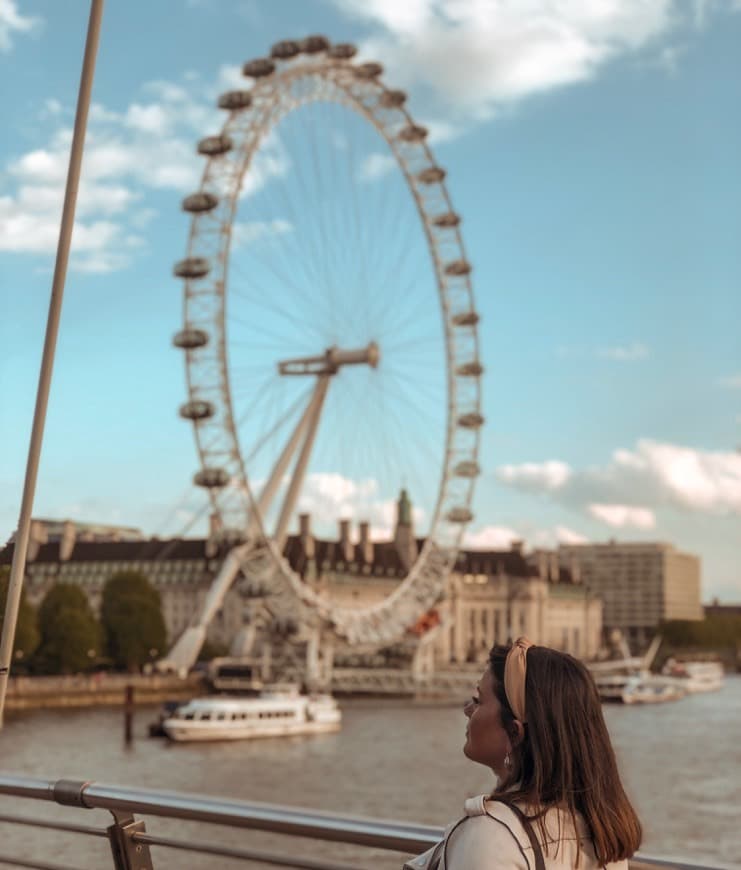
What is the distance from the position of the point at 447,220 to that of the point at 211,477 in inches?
427

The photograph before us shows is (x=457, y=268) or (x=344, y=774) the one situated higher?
(x=457, y=268)

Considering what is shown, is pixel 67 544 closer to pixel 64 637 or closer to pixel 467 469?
pixel 64 637

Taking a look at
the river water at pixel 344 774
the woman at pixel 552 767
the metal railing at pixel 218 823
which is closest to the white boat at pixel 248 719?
the river water at pixel 344 774

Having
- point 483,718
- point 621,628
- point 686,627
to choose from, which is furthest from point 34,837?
point 621,628

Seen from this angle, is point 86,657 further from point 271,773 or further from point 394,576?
point 394,576

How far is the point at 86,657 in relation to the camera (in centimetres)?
5009

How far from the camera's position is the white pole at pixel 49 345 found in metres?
2.37

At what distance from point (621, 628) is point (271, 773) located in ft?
358

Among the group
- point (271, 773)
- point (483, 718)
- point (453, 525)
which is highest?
point (453, 525)

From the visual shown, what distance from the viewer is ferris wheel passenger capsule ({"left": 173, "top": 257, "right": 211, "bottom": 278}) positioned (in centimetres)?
3534

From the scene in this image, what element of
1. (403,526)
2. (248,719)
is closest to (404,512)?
(403,526)

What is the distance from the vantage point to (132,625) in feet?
177

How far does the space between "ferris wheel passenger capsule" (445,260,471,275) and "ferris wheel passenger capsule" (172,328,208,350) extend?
1010 centimetres

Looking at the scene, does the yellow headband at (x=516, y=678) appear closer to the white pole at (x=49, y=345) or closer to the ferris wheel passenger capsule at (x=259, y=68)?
the white pole at (x=49, y=345)
